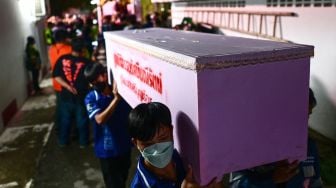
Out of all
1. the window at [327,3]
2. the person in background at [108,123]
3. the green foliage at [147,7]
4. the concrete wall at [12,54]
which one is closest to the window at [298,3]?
the window at [327,3]

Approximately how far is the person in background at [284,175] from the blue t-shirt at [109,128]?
4.23ft

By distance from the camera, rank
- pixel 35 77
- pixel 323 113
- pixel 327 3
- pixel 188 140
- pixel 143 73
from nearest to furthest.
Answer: pixel 188 140 < pixel 143 73 < pixel 327 3 < pixel 323 113 < pixel 35 77

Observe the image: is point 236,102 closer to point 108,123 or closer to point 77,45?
point 108,123

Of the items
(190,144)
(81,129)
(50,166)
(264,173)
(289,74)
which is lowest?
(50,166)

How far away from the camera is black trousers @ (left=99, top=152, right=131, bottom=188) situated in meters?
3.11

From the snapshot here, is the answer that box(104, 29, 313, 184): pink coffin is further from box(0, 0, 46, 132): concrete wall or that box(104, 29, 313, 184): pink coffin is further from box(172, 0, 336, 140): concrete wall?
box(0, 0, 46, 132): concrete wall

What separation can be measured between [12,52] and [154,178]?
23.1 feet

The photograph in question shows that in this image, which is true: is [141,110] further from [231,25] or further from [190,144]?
[231,25]

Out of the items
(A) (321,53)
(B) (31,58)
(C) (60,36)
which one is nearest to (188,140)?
(A) (321,53)

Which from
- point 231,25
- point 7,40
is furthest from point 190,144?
point 7,40

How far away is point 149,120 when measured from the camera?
1592 millimetres

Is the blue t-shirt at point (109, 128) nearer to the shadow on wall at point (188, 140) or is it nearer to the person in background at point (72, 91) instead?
the shadow on wall at point (188, 140)

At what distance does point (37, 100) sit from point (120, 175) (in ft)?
20.0

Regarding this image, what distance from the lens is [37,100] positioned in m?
8.62
